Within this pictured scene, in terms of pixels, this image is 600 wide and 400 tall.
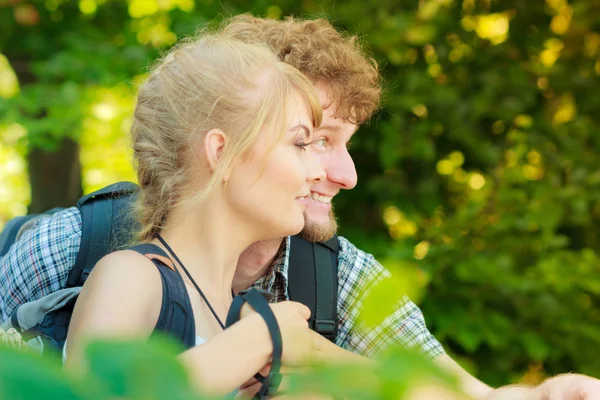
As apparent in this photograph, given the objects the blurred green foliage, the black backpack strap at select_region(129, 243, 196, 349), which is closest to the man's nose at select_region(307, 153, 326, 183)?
the black backpack strap at select_region(129, 243, 196, 349)

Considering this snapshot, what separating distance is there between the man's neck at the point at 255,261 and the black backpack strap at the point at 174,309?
62 cm

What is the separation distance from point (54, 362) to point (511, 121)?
352 centimetres

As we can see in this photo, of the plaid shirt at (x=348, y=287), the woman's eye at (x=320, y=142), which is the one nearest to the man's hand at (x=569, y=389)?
the plaid shirt at (x=348, y=287)

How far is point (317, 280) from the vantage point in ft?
6.61

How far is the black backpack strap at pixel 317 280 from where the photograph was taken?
1.94m

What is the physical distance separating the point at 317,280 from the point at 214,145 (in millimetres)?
571

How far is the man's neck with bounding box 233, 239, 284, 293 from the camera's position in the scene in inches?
82.5

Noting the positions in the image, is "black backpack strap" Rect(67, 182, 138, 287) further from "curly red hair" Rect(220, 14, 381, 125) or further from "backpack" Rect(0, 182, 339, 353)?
"curly red hair" Rect(220, 14, 381, 125)

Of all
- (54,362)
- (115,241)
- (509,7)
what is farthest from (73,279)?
(509,7)

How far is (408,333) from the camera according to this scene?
2.01 meters

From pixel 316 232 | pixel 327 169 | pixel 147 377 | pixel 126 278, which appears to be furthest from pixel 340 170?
pixel 147 377

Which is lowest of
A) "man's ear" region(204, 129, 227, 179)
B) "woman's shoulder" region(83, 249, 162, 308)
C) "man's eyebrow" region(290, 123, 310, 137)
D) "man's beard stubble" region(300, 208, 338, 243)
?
"man's beard stubble" region(300, 208, 338, 243)

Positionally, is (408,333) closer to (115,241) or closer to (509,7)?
(115,241)

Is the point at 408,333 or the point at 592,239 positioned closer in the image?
the point at 408,333
